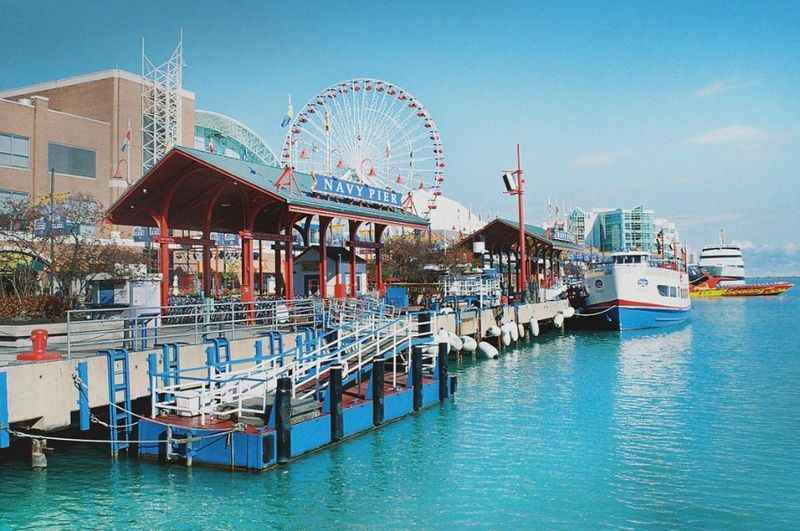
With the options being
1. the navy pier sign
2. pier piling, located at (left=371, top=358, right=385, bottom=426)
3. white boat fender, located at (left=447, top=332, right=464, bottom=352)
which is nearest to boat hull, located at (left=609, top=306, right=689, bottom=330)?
white boat fender, located at (left=447, top=332, right=464, bottom=352)

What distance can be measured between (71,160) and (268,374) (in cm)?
5796

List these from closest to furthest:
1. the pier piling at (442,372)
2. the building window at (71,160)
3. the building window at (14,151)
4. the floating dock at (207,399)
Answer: the floating dock at (207,399) → the pier piling at (442,372) → the building window at (14,151) → the building window at (71,160)

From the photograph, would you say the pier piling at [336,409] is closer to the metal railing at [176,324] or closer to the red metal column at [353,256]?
the metal railing at [176,324]

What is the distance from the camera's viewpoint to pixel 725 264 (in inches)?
5886

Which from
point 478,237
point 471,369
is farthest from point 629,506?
point 478,237

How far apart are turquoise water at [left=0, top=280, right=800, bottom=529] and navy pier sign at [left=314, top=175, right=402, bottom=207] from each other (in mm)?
12495

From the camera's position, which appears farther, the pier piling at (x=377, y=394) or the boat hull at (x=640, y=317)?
the boat hull at (x=640, y=317)

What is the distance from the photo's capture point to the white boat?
5544 centimetres

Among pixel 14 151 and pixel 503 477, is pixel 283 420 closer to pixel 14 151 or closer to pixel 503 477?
pixel 503 477

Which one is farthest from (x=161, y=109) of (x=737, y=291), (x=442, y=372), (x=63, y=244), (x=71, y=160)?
(x=737, y=291)

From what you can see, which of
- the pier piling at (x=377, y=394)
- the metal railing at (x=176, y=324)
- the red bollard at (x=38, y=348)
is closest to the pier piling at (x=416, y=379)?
the pier piling at (x=377, y=394)

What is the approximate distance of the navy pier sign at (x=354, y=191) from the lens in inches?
1339

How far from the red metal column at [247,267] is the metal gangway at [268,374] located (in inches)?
157

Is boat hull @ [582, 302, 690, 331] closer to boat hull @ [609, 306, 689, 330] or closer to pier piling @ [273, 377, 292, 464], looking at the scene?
boat hull @ [609, 306, 689, 330]
